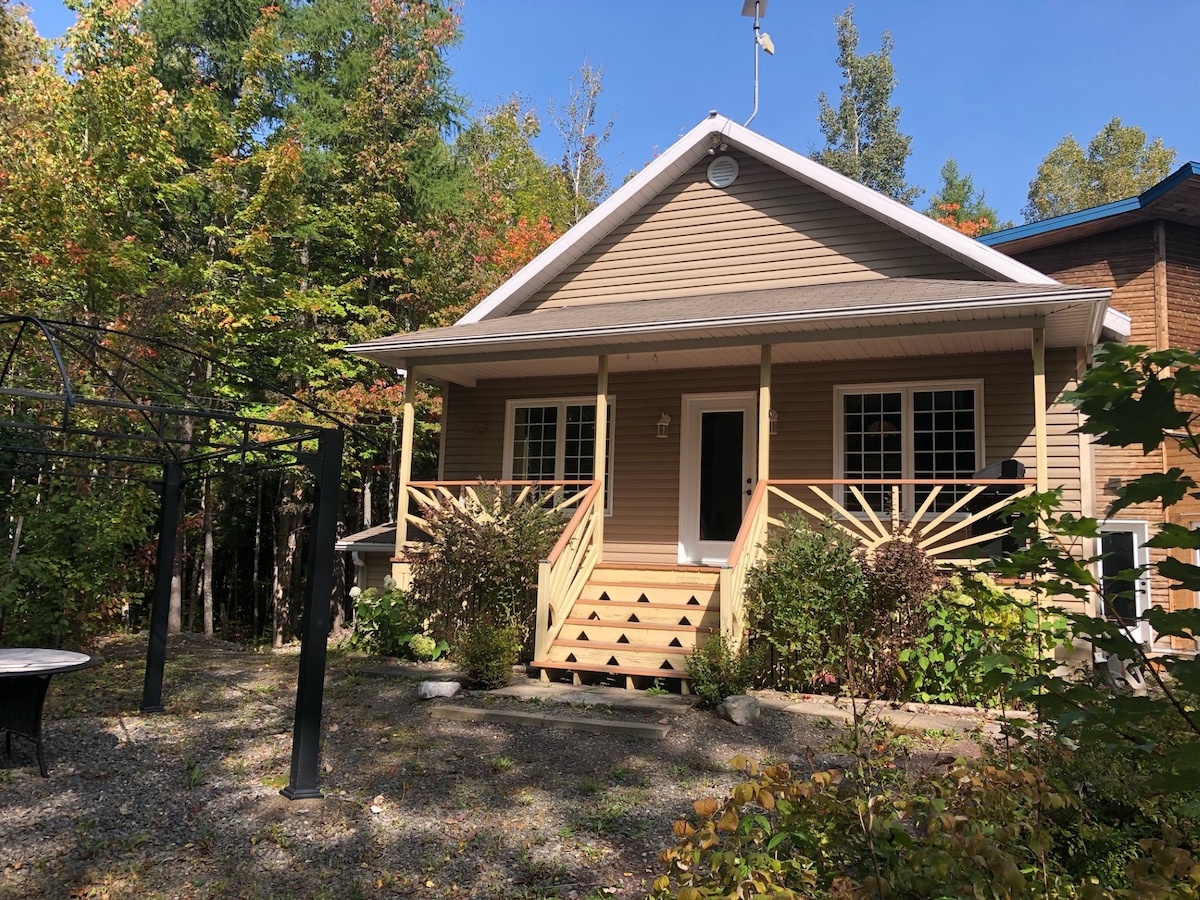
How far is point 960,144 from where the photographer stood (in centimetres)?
3672

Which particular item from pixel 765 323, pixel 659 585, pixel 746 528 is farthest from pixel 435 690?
pixel 765 323

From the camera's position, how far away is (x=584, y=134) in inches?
1141

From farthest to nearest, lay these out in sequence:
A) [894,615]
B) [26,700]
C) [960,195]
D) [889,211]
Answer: [960,195], [889,211], [894,615], [26,700]

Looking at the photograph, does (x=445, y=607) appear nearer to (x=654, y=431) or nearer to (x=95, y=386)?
(x=654, y=431)

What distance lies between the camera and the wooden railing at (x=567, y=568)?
25.9 feet

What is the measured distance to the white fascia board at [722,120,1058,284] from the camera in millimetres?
8945

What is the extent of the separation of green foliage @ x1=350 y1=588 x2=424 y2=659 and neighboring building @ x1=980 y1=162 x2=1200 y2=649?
30.3 ft

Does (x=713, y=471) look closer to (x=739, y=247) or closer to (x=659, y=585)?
(x=659, y=585)

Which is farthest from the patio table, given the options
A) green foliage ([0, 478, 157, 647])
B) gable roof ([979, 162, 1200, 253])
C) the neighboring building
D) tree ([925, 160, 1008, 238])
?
tree ([925, 160, 1008, 238])

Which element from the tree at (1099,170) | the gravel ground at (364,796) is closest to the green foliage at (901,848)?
the gravel ground at (364,796)

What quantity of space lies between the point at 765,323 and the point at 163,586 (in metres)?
5.96

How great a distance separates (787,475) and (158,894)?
8.05 meters

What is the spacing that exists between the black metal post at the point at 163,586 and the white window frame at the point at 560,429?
5418mm

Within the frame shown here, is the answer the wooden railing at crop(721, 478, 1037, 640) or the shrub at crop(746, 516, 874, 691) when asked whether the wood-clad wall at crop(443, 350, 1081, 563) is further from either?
the shrub at crop(746, 516, 874, 691)
